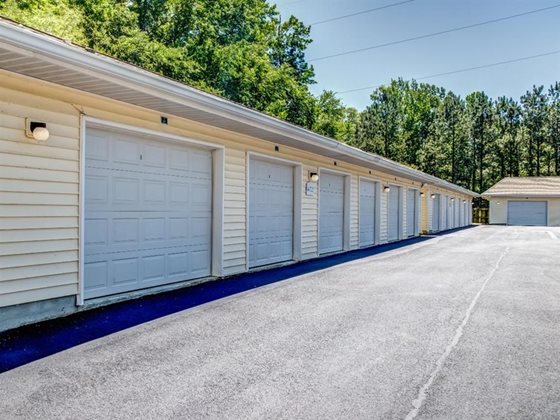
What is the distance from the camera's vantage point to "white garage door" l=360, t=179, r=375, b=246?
40.7ft

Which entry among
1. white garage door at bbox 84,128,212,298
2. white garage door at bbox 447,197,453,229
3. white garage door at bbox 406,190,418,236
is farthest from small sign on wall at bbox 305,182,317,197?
white garage door at bbox 447,197,453,229

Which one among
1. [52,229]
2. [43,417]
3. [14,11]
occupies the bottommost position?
[43,417]

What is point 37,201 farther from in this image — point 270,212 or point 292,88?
point 292,88

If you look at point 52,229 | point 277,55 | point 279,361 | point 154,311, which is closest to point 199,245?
point 154,311

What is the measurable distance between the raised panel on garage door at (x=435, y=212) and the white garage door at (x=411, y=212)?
3.82 m

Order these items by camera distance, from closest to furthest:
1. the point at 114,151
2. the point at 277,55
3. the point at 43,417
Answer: the point at 43,417 < the point at 114,151 < the point at 277,55

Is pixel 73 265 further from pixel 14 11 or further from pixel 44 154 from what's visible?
pixel 14 11

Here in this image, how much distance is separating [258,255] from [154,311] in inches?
135

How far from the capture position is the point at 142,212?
18.6ft

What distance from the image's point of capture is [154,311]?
4.82m

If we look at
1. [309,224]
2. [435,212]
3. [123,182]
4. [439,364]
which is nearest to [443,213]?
[435,212]

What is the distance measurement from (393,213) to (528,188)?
20501 mm

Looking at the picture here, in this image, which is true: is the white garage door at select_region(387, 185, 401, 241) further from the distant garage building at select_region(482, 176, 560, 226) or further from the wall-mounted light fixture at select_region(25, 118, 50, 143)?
the distant garage building at select_region(482, 176, 560, 226)

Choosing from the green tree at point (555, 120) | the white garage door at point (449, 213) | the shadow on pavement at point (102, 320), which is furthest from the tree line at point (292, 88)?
the shadow on pavement at point (102, 320)
